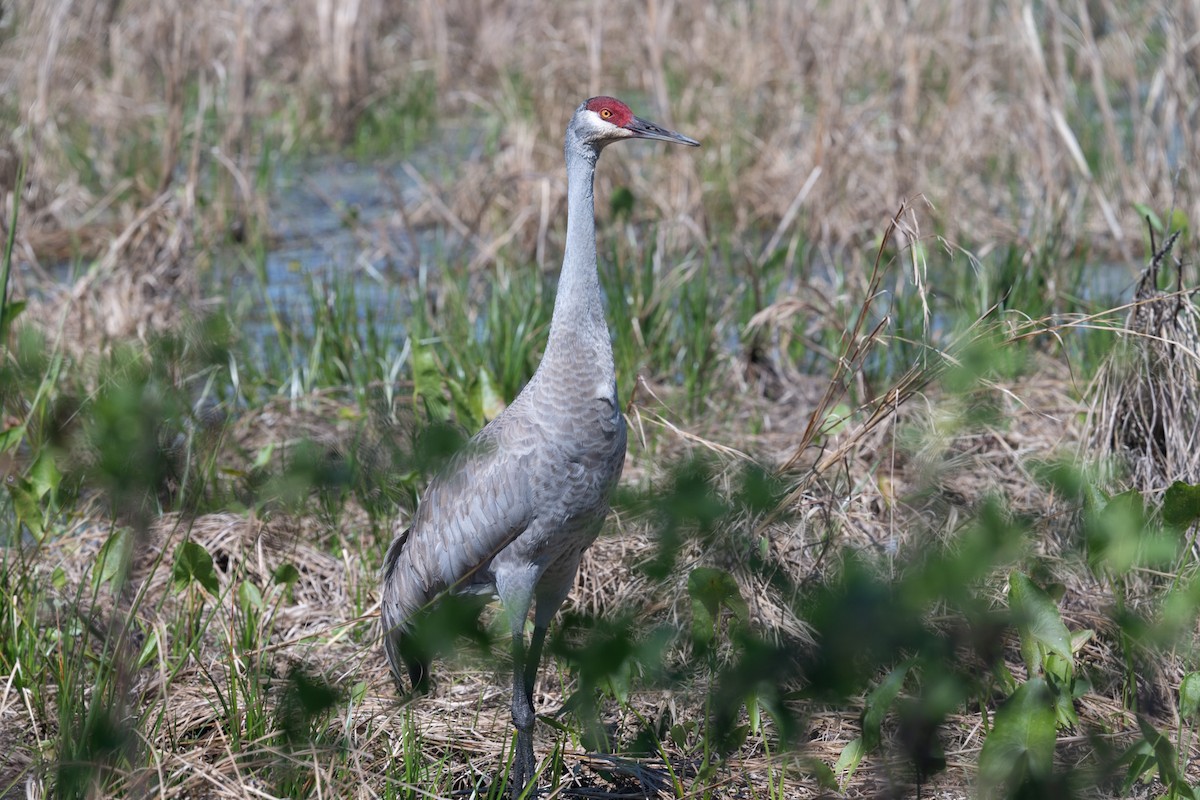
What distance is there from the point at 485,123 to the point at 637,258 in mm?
3668

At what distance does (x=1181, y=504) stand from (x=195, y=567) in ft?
7.37

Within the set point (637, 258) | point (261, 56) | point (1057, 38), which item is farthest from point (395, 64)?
point (1057, 38)

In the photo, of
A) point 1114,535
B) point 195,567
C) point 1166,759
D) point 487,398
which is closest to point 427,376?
point 487,398

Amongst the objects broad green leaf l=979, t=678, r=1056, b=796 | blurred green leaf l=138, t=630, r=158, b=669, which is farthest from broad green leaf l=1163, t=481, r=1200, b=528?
blurred green leaf l=138, t=630, r=158, b=669

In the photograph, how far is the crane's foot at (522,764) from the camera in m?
2.86

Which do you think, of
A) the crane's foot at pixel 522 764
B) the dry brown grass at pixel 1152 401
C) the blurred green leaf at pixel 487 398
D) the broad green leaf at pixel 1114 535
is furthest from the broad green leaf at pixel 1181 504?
the blurred green leaf at pixel 487 398

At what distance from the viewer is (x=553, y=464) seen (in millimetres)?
2646

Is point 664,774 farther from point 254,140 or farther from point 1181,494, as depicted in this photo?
point 254,140

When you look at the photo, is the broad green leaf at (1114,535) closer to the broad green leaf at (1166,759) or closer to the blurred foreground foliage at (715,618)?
the blurred foreground foliage at (715,618)

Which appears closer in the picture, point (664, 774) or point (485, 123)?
point (664, 774)

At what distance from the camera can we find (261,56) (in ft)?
30.0

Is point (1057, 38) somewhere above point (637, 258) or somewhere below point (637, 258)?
above

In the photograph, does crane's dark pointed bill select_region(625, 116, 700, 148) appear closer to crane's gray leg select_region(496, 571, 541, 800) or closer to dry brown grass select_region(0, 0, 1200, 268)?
crane's gray leg select_region(496, 571, 541, 800)

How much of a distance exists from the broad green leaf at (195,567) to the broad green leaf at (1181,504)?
217 cm
